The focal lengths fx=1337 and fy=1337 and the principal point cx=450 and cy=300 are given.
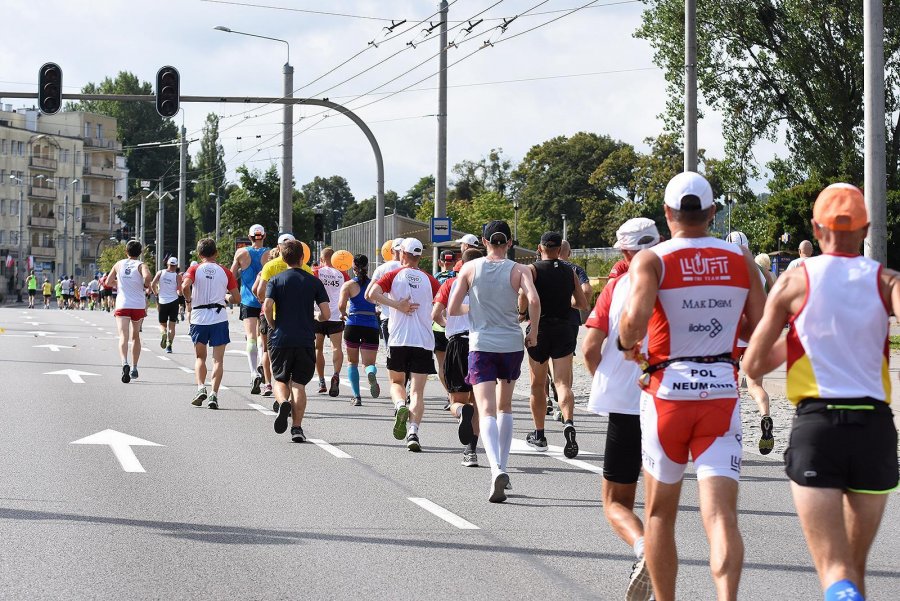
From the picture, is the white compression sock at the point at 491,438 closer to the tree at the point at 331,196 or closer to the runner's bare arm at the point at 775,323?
the runner's bare arm at the point at 775,323

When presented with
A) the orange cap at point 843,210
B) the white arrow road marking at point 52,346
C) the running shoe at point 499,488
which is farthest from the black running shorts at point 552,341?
the white arrow road marking at point 52,346

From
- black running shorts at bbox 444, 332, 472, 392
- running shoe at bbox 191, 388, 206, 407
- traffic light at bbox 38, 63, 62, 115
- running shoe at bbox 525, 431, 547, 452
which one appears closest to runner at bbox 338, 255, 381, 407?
running shoe at bbox 191, 388, 206, 407

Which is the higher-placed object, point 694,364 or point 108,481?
point 694,364

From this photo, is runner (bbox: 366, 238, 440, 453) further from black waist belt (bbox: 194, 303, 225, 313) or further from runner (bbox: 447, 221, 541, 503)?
black waist belt (bbox: 194, 303, 225, 313)

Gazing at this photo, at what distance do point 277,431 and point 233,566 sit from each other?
534cm

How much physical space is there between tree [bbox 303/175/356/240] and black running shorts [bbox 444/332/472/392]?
169 m

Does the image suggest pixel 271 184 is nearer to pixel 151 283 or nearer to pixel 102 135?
pixel 151 283

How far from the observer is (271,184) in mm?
61500

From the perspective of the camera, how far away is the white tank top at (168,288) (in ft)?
83.2

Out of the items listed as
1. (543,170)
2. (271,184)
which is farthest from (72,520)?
(543,170)

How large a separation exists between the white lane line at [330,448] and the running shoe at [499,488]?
2.66 meters

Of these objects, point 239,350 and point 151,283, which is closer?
point 151,283

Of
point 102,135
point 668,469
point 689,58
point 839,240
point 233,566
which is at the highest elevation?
point 102,135

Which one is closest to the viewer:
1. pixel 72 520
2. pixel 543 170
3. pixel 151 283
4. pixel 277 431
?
pixel 72 520
